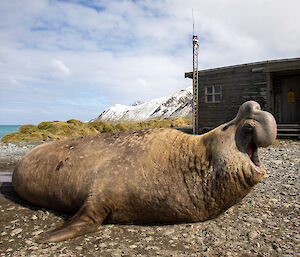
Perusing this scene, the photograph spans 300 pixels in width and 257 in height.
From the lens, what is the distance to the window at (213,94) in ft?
47.3

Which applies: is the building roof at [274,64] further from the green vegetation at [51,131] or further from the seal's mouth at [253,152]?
the seal's mouth at [253,152]

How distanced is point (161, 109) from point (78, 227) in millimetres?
57844

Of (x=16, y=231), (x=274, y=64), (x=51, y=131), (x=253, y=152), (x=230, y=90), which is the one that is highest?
(x=274, y=64)

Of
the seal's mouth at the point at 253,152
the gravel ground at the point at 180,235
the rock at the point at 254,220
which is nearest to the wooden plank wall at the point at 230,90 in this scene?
the gravel ground at the point at 180,235

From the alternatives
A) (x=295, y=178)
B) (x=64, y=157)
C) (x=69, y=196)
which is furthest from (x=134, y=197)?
(x=295, y=178)

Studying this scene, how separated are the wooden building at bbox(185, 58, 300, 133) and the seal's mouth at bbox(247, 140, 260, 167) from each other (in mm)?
11364

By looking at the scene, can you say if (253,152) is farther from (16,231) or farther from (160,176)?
(16,231)

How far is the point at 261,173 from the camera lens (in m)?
2.42

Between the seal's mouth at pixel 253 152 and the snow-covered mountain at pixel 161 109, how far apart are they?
156ft

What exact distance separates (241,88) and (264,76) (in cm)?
129

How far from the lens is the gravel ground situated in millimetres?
2227

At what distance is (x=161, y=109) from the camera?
59969 millimetres

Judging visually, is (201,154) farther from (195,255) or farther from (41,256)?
(41,256)

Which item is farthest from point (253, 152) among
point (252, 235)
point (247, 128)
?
point (252, 235)
